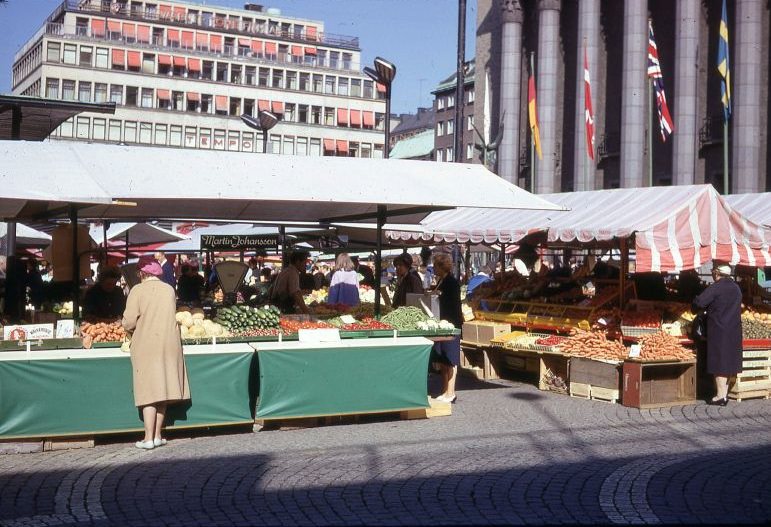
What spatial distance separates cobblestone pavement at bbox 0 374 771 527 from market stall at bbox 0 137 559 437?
1.13 ft

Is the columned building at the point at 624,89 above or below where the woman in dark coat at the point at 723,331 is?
above

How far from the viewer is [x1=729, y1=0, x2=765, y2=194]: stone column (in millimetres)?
38969

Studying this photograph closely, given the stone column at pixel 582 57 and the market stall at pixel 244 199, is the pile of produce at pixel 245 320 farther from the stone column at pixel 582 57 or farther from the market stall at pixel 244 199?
the stone column at pixel 582 57

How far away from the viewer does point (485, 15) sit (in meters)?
59.0

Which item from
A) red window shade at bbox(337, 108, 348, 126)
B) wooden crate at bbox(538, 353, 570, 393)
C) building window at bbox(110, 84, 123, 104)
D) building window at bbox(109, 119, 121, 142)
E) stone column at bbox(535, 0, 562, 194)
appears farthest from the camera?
red window shade at bbox(337, 108, 348, 126)

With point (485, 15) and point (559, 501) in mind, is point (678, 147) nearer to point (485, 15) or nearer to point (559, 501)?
point (485, 15)

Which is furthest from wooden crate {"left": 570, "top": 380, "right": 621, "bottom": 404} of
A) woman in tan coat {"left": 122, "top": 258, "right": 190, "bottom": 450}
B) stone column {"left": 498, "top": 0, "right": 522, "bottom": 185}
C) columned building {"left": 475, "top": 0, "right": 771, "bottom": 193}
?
stone column {"left": 498, "top": 0, "right": 522, "bottom": 185}

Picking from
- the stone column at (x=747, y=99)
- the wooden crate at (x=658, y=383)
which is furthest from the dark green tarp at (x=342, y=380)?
the stone column at (x=747, y=99)

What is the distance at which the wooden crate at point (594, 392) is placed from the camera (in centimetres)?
1327

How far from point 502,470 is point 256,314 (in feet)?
12.1

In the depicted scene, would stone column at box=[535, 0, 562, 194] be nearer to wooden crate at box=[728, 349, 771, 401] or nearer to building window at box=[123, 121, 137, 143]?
wooden crate at box=[728, 349, 771, 401]

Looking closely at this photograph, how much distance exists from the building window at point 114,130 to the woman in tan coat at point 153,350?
3077 inches

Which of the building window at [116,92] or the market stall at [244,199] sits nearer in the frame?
the market stall at [244,199]

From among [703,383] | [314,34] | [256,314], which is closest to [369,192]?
[256,314]
